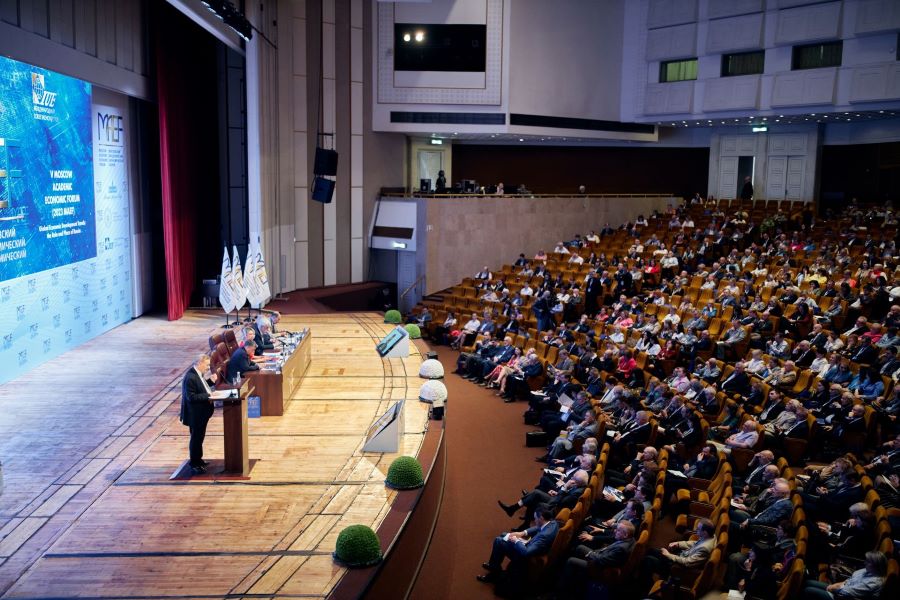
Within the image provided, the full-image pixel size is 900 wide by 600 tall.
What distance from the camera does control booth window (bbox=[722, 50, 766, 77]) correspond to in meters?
20.6

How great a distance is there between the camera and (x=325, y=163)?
55.4 ft

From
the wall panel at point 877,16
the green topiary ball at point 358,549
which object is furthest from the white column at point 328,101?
the green topiary ball at point 358,549

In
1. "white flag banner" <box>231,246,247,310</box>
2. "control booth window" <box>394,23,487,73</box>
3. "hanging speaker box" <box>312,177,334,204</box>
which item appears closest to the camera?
"white flag banner" <box>231,246,247,310</box>

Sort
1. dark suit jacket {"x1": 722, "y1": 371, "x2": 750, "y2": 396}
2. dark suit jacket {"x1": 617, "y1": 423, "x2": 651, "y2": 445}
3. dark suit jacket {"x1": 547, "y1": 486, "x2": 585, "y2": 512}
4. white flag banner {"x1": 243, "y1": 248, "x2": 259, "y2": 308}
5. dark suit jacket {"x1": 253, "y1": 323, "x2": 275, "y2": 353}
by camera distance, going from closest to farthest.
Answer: dark suit jacket {"x1": 547, "y1": 486, "x2": 585, "y2": 512} < dark suit jacket {"x1": 617, "y1": 423, "x2": 651, "y2": 445} < dark suit jacket {"x1": 722, "y1": 371, "x2": 750, "y2": 396} < dark suit jacket {"x1": 253, "y1": 323, "x2": 275, "y2": 353} < white flag banner {"x1": 243, "y1": 248, "x2": 259, "y2": 308}

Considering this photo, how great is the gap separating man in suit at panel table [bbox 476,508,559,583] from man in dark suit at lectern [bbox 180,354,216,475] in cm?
278

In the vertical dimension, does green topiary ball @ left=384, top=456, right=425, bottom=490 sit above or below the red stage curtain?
below

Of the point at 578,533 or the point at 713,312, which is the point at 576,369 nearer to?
the point at 713,312

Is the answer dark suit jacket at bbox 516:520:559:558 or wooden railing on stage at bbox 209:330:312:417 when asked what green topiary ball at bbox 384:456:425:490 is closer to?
dark suit jacket at bbox 516:520:559:558

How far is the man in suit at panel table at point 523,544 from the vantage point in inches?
246

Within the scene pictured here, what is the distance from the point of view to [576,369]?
11.7 m

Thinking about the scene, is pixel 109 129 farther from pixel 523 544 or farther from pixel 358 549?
pixel 523 544

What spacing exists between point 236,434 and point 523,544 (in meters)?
2.80

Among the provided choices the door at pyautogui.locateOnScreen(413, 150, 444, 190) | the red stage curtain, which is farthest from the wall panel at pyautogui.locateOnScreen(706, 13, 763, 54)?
the red stage curtain

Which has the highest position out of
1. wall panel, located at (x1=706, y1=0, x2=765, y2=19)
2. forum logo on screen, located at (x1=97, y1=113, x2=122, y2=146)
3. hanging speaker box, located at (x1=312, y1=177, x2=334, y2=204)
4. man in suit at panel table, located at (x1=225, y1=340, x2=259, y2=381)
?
wall panel, located at (x1=706, y1=0, x2=765, y2=19)
